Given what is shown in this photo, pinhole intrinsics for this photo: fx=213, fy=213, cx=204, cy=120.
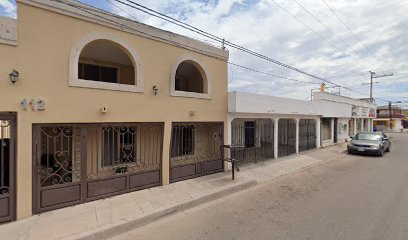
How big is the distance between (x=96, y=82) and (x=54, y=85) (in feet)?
2.95

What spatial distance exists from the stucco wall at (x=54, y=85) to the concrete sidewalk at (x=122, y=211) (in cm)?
65

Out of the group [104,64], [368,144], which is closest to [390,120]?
[368,144]

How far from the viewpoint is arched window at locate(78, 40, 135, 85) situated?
7034 mm

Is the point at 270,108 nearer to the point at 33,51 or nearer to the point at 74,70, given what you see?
the point at 74,70

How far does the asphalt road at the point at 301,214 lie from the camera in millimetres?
4246

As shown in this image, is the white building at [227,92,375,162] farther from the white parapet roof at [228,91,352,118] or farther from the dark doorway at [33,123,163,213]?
the dark doorway at [33,123,163,213]

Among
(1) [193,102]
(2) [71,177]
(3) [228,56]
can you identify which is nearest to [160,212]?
(2) [71,177]

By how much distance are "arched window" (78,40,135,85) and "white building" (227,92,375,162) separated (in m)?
4.28

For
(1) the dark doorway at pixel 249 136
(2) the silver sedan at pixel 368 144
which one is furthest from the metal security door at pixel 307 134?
(1) the dark doorway at pixel 249 136

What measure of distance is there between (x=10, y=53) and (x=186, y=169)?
218 inches

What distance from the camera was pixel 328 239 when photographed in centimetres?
399

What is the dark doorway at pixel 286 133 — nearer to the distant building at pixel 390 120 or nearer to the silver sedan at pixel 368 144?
the silver sedan at pixel 368 144

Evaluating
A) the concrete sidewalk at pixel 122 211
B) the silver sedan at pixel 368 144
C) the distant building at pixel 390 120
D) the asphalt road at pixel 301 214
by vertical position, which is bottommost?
the asphalt road at pixel 301 214

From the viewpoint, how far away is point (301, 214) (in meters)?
5.11
